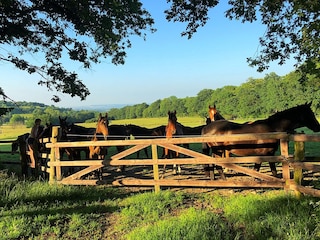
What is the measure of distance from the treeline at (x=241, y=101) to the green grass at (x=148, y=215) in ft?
209

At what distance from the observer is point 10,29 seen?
10.7 metres

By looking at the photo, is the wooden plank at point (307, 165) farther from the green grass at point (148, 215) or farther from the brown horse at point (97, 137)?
the brown horse at point (97, 137)

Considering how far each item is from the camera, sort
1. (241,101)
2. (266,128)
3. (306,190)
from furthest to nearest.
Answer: (241,101)
(266,128)
(306,190)

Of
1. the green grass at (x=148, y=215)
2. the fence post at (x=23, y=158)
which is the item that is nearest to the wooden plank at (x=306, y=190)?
the green grass at (x=148, y=215)

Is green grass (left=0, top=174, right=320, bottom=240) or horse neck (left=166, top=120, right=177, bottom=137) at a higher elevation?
horse neck (left=166, top=120, right=177, bottom=137)

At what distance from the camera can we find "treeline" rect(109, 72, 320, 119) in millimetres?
82188

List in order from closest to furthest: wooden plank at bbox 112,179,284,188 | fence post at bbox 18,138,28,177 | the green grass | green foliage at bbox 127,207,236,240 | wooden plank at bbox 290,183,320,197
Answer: green foliage at bbox 127,207,236,240 → the green grass → wooden plank at bbox 290,183,320,197 → wooden plank at bbox 112,179,284,188 → fence post at bbox 18,138,28,177

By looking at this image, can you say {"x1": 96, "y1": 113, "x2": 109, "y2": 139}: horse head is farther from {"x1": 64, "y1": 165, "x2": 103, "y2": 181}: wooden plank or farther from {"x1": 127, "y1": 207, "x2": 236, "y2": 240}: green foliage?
{"x1": 127, "y1": 207, "x2": 236, "y2": 240}: green foliage

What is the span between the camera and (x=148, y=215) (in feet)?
18.3

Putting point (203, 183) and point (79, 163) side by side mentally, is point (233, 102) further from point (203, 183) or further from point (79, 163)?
point (203, 183)

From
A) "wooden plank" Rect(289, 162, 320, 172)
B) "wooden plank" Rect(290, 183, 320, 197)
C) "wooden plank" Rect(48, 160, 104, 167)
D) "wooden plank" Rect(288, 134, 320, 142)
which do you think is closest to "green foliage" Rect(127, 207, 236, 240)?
"wooden plank" Rect(290, 183, 320, 197)

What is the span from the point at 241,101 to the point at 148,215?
9620cm

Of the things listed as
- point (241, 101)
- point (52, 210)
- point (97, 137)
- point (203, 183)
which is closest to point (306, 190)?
point (203, 183)

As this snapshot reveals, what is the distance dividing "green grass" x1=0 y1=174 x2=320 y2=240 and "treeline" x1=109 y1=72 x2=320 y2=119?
63772 mm
